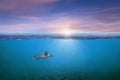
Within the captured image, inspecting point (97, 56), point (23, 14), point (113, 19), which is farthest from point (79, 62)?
point (23, 14)

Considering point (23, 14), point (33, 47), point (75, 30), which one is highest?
point (23, 14)

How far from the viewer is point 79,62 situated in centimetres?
203

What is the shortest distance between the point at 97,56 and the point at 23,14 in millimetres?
747

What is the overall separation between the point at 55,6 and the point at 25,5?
0.84 ft

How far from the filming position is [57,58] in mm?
1992

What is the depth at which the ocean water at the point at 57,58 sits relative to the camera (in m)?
1.97

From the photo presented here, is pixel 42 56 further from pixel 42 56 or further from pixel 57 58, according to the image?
pixel 57 58

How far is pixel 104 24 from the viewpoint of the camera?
2033 millimetres

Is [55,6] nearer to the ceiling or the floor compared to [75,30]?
nearer to the ceiling

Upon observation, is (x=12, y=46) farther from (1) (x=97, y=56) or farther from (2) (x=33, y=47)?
(1) (x=97, y=56)

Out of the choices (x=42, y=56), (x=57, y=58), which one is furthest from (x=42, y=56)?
(x=57, y=58)

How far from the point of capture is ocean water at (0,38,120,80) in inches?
77.5

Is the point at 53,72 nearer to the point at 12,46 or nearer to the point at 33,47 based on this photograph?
the point at 33,47

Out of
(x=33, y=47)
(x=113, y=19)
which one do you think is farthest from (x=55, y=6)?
(x=113, y=19)
